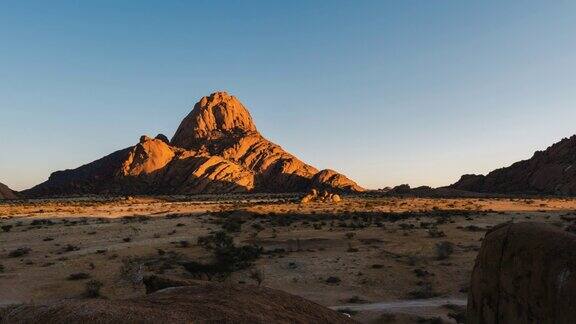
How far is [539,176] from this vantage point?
11488 cm

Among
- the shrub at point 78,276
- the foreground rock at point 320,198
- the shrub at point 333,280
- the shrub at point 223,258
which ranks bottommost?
the shrub at point 333,280

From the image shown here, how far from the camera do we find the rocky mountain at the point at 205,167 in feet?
414

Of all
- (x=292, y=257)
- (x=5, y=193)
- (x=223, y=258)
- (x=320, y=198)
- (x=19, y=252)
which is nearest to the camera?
(x=223, y=258)

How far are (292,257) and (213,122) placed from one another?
140 meters

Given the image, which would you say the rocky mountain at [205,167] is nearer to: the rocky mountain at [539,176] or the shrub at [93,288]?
the rocky mountain at [539,176]

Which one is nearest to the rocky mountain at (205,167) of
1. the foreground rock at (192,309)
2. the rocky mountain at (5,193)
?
the rocky mountain at (5,193)

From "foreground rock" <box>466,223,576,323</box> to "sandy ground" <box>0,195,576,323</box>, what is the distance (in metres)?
5.89

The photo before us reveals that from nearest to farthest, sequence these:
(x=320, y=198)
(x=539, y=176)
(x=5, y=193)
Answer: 1. (x=320, y=198)
2. (x=5, y=193)
3. (x=539, y=176)

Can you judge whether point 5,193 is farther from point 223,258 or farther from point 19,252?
point 223,258

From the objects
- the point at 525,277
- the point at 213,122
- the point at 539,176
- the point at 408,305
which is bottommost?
the point at 408,305

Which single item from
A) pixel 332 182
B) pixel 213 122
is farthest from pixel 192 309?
pixel 213 122

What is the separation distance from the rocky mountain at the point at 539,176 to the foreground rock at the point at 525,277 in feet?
338

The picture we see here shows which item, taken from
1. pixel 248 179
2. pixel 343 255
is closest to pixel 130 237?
pixel 343 255

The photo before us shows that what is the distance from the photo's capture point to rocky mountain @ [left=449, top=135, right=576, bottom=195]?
105631 millimetres
